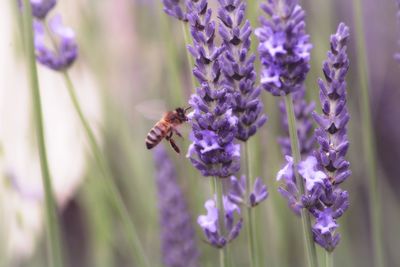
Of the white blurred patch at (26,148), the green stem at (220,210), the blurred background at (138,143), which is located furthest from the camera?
the white blurred patch at (26,148)

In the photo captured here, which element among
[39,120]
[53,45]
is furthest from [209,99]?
[53,45]

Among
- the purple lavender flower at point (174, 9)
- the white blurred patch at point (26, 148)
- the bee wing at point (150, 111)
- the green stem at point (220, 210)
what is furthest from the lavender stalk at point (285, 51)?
the white blurred patch at point (26, 148)

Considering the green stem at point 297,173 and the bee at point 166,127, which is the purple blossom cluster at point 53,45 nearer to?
the bee at point 166,127

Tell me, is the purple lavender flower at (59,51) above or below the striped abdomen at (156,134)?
above

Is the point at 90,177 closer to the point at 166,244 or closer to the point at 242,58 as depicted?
the point at 166,244

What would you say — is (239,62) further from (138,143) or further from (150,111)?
(138,143)

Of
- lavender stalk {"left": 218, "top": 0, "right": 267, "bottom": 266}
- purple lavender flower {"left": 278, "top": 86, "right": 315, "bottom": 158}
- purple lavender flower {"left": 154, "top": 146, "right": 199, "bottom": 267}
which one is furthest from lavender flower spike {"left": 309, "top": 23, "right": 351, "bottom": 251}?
purple lavender flower {"left": 154, "top": 146, "right": 199, "bottom": 267}

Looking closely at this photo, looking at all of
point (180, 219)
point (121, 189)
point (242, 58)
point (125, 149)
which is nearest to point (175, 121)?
point (180, 219)
